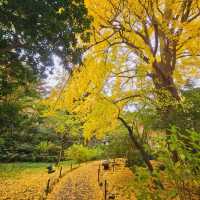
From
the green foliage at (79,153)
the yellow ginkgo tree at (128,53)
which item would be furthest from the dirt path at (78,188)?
the green foliage at (79,153)

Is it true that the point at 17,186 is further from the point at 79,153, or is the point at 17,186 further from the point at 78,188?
the point at 79,153

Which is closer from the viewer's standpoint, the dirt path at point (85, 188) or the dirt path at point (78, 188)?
the dirt path at point (85, 188)

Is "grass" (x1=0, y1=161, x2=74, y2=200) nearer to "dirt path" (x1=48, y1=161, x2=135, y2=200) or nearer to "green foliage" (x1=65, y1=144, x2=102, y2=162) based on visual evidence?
"dirt path" (x1=48, y1=161, x2=135, y2=200)

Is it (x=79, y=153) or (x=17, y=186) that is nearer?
(x=17, y=186)

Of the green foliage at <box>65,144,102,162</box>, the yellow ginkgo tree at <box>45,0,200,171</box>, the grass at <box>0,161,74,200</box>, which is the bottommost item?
the grass at <box>0,161,74,200</box>

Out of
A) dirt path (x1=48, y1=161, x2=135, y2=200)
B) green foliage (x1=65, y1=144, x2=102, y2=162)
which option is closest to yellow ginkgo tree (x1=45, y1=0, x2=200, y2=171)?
dirt path (x1=48, y1=161, x2=135, y2=200)

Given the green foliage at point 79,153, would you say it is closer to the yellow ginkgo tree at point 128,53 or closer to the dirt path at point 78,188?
the dirt path at point 78,188

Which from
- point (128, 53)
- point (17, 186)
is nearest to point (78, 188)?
point (17, 186)

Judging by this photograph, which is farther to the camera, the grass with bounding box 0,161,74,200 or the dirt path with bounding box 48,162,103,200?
the grass with bounding box 0,161,74,200

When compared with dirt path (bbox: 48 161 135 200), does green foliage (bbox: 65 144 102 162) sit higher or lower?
higher

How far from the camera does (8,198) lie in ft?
33.1

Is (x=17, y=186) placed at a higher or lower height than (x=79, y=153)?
lower

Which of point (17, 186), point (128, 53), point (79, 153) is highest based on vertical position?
point (128, 53)

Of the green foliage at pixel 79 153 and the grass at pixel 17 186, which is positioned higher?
the green foliage at pixel 79 153
